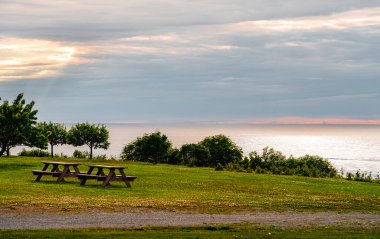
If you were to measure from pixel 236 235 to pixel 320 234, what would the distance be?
2.83m

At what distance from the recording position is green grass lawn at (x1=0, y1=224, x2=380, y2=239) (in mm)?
20328

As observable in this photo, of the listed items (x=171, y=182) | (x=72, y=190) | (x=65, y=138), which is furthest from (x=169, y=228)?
(x=65, y=138)

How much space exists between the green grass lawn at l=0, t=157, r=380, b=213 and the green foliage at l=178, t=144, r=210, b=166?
1218 inches

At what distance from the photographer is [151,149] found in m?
86.1

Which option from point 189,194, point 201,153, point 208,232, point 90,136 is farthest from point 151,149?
point 208,232

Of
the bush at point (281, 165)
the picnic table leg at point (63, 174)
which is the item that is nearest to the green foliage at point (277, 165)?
the bush at point (281, 165)

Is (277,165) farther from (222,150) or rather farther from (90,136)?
(90,136)

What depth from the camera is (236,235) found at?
20938 millimetres

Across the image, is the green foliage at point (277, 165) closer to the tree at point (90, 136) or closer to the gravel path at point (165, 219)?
the tree at point (90, 136)

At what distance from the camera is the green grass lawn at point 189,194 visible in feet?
97.7

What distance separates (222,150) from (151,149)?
30.3ft

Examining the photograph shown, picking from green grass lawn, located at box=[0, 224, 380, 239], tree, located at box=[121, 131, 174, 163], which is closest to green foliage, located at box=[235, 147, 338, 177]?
tree, located at box=[121, 131, 174, 163]

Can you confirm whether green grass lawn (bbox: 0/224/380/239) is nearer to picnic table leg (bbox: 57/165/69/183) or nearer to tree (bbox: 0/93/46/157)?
picnic table leg (bbox: 57/165/69/183)

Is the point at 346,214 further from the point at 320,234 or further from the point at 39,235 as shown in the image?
the point at 39,235
